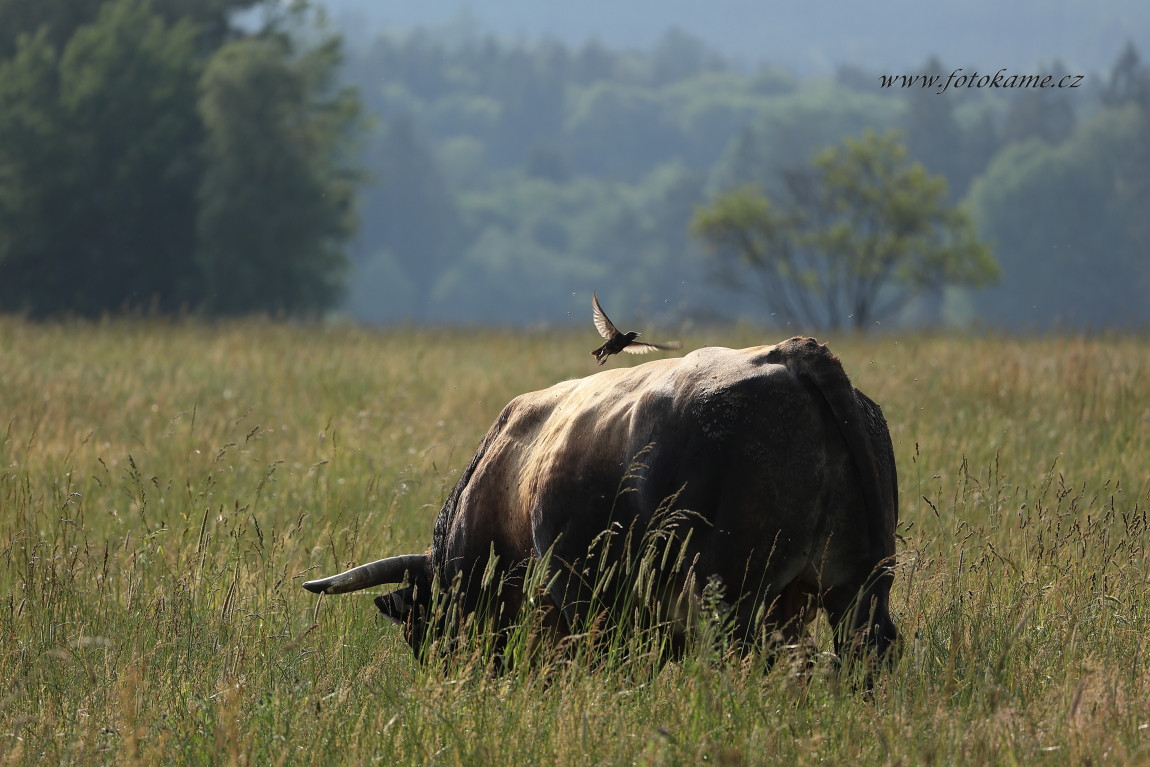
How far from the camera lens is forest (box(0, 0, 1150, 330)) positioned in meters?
36.4

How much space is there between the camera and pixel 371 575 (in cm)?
499

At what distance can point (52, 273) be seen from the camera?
3662 centimetres

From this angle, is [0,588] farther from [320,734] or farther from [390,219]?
[390,219]

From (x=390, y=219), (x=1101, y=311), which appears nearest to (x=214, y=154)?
(x=1101, y=311)

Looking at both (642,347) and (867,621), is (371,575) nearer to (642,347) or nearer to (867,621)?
(642,347)

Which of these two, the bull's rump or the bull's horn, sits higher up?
the bull's rump

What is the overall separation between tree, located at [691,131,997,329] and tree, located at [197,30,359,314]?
17964 mm

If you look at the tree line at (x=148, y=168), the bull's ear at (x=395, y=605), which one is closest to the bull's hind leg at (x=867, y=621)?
the bull's ear at (x=395, y=605)

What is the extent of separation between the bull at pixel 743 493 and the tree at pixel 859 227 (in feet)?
142

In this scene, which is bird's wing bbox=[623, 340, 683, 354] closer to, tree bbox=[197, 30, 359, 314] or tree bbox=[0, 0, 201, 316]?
tree bbox=[0, 0, 201, 316]

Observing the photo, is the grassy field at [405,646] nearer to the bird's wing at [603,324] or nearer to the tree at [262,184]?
the bird's wing at [603,324]

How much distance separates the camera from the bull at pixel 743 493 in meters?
3.80

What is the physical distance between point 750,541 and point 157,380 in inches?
399

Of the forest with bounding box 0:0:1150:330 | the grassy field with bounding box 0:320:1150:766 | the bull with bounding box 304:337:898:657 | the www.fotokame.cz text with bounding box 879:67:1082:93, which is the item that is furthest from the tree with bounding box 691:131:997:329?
the bull with bounding box 304:337:898:657
